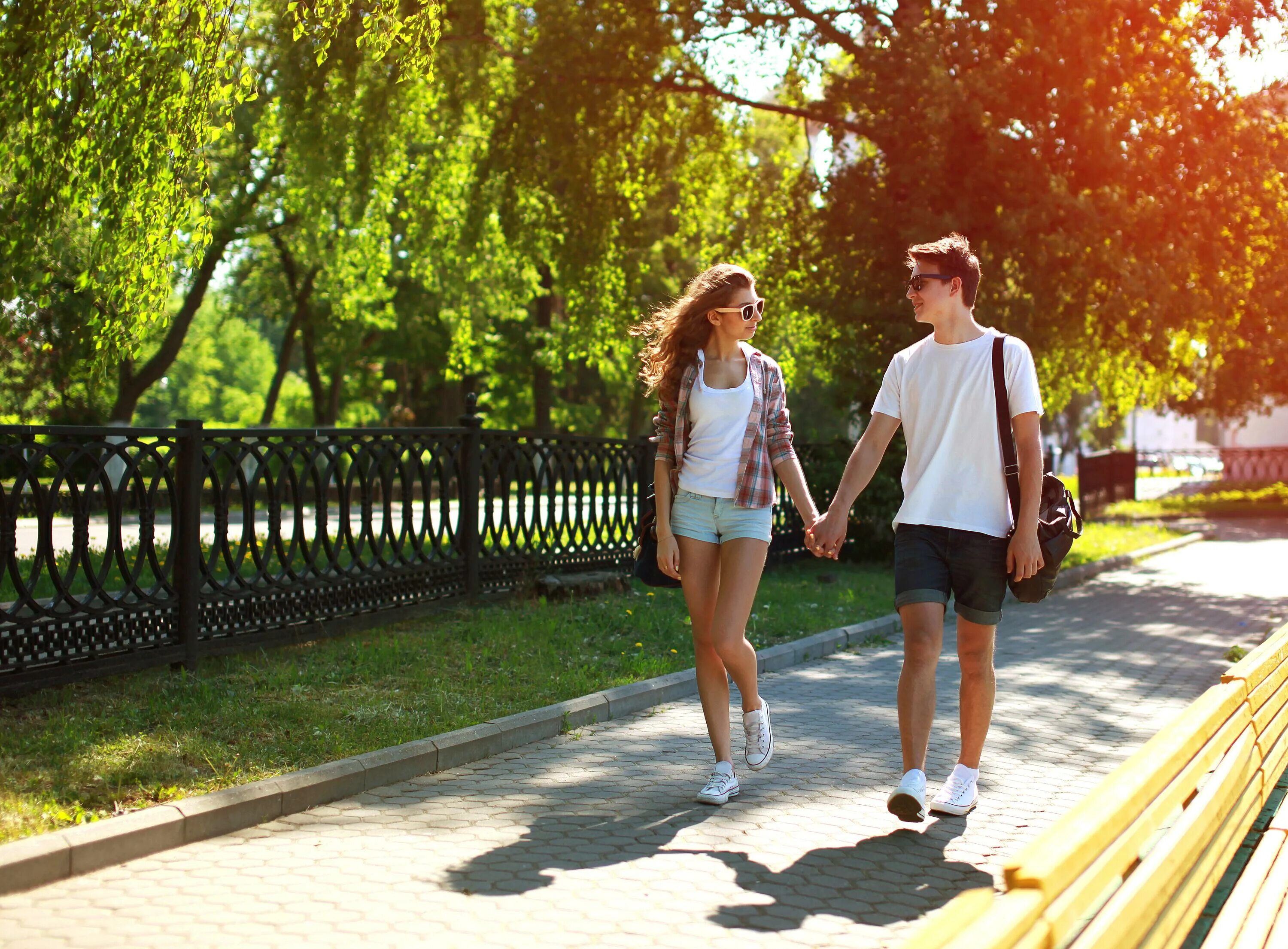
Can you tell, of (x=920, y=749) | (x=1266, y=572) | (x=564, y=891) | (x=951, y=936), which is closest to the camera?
(x=951, y=936)

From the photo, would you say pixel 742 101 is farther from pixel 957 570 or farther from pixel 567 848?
pixel 567 848

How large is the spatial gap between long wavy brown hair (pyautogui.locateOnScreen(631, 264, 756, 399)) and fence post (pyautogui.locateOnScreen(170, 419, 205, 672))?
3.33 meters

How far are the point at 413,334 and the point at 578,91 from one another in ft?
62.2

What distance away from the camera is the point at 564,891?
4359mm

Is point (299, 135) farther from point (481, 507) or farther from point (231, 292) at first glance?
point (231, 292)

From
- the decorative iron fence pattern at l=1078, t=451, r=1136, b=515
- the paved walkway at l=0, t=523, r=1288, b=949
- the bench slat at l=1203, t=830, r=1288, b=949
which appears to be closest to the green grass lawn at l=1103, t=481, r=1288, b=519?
the decorative iron fence pattern at l=1078, t=451, r=1136, b=515

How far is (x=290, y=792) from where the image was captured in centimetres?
539

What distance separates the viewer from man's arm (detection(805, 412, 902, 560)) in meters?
5.16

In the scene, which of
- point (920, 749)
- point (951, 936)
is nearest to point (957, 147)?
point (920, 749)

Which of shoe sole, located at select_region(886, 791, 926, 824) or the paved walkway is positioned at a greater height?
shoe sole, located at select_region(886, 791, 926, 824)

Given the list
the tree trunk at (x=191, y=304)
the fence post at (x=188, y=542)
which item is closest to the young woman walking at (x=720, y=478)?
the fence post at (x=188, y=542)

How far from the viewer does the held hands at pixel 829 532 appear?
5.15 metres

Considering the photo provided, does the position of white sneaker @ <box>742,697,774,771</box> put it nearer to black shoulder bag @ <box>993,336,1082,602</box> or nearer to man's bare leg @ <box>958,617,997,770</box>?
man's bare leg @ <box>958,617,997,770</box>

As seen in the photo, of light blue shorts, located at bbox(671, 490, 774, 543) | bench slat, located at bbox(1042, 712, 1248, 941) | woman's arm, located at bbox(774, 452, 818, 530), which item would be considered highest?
woman's arm, located at bbox(774, 452, 818, 530)
